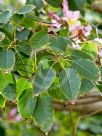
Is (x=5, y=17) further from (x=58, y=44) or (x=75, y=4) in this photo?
(x=75, y=4)

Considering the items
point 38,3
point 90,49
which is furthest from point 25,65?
point 38,3

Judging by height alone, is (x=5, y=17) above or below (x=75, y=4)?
above

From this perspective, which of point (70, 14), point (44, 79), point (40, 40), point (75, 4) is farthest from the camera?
point (75, 4)

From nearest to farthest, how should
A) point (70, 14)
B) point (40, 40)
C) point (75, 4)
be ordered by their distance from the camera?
point (40, 40) < point (70, 14) < point (75, 4)

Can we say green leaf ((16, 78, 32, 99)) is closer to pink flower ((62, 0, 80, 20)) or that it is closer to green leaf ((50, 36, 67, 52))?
green leaf ((50, 36, 67, 52))

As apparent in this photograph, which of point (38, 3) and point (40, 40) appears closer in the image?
point (40, 40)

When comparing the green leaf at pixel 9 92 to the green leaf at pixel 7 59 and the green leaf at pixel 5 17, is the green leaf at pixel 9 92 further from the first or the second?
the green leaf at pixel 5 17

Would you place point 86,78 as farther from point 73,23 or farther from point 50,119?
point 73,23
